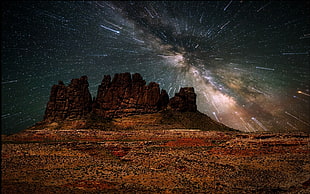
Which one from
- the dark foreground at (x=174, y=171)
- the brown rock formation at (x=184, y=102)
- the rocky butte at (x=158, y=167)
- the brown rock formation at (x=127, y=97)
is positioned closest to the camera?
the dark foreground at (x=174, y=171)

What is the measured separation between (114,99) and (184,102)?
3730 centimetres

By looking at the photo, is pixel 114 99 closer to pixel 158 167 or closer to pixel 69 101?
pixel 69 101

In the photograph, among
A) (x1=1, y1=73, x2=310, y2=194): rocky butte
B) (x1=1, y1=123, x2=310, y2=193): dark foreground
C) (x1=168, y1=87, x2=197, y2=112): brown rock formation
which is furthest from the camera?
(x1=168, y1=87, x2=197, y2=112): brown rock formation

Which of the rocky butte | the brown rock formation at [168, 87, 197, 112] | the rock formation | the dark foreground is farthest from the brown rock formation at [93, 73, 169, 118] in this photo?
the dark foreground

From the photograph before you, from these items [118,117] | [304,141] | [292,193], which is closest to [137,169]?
[292,193]

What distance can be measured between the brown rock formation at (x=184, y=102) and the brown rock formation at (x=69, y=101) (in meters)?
45.1

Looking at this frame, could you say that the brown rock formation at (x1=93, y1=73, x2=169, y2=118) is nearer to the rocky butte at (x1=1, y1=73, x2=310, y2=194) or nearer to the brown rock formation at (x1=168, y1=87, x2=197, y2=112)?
the brown rock formation at (x1=168, y1=87, x2=197, y2=112)

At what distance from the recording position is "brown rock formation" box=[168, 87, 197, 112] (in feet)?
308

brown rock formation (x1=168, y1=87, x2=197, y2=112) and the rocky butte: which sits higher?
brown rock formation (x1=168, y1=87, x2=197, y2=112)

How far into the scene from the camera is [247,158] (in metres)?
20.8

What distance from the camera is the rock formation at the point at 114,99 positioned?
90250 mm

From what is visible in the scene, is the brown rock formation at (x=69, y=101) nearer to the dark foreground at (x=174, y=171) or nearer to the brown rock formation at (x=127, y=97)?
the brown rock formation at (x=127, y=97)

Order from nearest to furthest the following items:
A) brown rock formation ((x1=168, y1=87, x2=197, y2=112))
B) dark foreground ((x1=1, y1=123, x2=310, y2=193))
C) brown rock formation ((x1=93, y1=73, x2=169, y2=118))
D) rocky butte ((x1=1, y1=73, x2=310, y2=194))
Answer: dark foreground ((x1=1, y1=123, x2=310, y2=193)), rocky butte ((x1=1, y1=73, x2=310, y2=194)), brown rock formation ((x1=93, y1=73, x2=169, y2=118)), brown rock formation ((x1=168, y1=87, x2=197, y2=112))

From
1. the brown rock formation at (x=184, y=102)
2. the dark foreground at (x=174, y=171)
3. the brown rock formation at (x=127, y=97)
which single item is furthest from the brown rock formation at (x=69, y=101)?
the dark foreground at (x=174, y=171)
